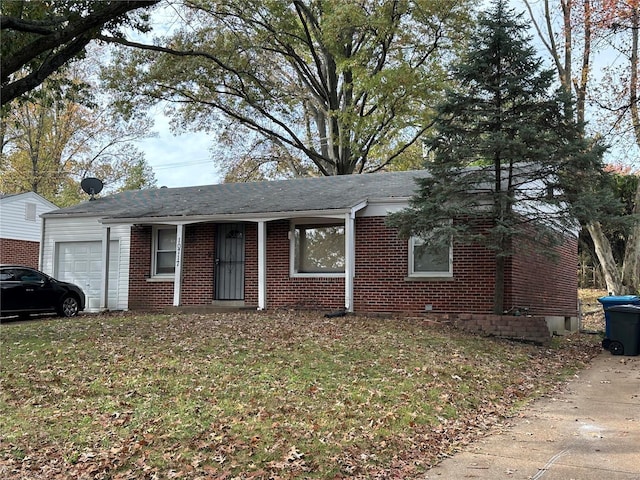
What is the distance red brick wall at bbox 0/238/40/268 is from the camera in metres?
25.8

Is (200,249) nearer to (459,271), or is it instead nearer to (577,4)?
(459,271)

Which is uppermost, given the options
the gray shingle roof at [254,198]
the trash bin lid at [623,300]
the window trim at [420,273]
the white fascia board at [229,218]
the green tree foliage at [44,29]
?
the green tree foliage at [44,29]

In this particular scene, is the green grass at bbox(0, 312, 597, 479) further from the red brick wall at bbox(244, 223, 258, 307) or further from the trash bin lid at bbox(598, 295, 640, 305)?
the red brick wall at bbox(244, 223, 258, 307)

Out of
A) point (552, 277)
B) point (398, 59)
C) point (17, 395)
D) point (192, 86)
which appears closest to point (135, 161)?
point (192, 86)

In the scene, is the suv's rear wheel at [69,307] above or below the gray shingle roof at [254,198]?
below

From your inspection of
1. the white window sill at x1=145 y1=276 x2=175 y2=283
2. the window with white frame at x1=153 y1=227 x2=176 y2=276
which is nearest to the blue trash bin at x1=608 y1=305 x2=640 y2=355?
the white window sill at x1=145 y1=276 x2=175 y2=283

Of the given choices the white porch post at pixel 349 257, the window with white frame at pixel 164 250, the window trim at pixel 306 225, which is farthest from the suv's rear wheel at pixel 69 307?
the white porch post at pixel 349 257

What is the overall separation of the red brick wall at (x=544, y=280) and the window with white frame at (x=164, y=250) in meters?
9.15

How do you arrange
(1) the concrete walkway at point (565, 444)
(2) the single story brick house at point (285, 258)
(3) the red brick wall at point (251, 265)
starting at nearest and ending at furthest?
(1) the concrete walkway at point (565, 444), (2) the single story brick house at point (285, 258), (3) the red brick wall at point (251, 265)

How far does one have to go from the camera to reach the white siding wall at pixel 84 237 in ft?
56.3

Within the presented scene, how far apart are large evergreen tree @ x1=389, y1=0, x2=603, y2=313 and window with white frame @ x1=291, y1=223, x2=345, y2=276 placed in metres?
2.98

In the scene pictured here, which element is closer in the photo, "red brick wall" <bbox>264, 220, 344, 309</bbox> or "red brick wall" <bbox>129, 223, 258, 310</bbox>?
"red brick wall" <bbox>264, 220, 344, 309</bbox>

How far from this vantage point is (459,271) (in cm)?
1364

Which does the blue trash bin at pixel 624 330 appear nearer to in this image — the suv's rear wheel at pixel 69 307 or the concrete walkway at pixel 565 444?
the concrete walkway at pixel 565 444
